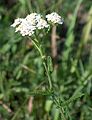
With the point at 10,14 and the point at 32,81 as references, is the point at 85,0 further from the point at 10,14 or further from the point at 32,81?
the point at 32,81

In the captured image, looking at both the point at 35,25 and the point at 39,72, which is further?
the point at 39,72

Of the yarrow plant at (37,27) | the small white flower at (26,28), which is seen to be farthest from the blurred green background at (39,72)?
the small white flower at (26,28)

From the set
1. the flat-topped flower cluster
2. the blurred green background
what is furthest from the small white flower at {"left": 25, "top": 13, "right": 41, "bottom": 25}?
the blurred green background

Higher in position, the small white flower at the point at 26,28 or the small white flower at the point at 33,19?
the small white flower at the point at 33,19

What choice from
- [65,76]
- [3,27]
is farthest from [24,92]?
[3,27]

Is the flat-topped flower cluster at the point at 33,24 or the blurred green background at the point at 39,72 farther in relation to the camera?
the blurred green background at the point at 39,72

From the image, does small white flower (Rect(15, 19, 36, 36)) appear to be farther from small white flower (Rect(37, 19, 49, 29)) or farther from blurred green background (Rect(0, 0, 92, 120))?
blurred green background (Rect(0, 0, 92, 120))

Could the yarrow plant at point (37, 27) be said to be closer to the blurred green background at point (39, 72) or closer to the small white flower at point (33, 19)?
the small white flower at point (33, 19)

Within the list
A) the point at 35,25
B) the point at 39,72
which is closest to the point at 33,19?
the point at 35,25

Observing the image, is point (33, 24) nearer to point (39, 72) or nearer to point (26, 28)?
point (26, 28)
